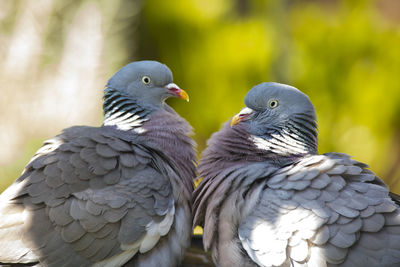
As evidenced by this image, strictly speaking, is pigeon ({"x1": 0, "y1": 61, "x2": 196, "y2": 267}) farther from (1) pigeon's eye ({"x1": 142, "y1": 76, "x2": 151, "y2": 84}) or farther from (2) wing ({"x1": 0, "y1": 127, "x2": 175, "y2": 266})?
(1) pigeon's eye ({"x1": 142, "y1": 76, "x2": 151, "y2": 84})

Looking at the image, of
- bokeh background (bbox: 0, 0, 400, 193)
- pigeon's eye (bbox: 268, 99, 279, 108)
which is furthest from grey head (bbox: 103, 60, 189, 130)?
bokeh background (bbox: 0, 0, 400, 193)

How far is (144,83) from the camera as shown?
324 centimetres

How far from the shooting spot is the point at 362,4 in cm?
703

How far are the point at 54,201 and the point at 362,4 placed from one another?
5895 mm

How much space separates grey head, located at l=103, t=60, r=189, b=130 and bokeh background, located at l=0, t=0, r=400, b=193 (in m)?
3.19

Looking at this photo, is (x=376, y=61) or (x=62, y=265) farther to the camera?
(x=376, y=61)

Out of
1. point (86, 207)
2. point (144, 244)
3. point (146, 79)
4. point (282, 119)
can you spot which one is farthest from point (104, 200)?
point (282, 119)

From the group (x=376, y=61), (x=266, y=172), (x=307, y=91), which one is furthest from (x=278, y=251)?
(x=376, y=61)

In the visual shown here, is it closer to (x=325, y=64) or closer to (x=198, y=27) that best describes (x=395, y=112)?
A: (x=325, y=64)

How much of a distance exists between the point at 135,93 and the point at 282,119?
3.19 ft

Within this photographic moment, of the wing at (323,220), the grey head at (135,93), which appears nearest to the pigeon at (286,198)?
the wing at (323,220)

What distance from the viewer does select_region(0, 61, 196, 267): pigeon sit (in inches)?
96.8

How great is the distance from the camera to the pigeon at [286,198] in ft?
7.63

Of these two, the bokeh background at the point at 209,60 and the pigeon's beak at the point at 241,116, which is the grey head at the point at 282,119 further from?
the bokeh background at the point at 209,60
